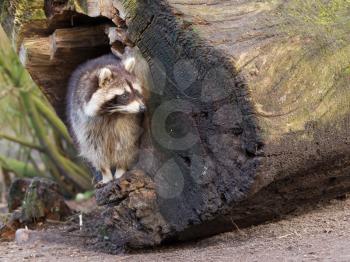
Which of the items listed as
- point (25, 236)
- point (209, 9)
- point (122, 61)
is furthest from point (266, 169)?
point (25, 236)

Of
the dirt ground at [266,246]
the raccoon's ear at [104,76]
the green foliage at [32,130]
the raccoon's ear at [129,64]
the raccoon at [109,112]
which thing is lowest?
the green foliage at [32,130]

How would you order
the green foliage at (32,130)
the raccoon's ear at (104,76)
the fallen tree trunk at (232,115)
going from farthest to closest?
the green foliage at (32,130), the raccoon's ear at (104,76), the fallen tree trunk at (232,115)

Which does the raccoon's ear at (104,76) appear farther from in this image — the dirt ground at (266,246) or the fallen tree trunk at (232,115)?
the dirt ground at (266,246)

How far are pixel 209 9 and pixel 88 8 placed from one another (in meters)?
1.16

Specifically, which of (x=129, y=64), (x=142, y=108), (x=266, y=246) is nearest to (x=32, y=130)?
(x=129, y=64)

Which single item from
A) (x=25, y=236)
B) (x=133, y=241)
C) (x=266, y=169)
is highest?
(x=266, y=169)

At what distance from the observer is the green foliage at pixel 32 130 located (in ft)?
25.7

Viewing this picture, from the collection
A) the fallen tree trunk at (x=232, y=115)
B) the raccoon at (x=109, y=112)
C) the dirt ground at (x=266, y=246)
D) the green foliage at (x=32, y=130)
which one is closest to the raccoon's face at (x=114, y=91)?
the raccoon at (x=109, y=112)

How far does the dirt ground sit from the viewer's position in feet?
11.3

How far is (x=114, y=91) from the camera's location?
4461mm

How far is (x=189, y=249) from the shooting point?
13.2 feet

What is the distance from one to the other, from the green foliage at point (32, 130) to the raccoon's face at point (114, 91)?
3371 mm

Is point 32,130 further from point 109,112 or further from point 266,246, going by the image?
point 266,246

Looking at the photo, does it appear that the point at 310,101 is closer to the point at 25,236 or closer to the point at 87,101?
the point at 87,101
